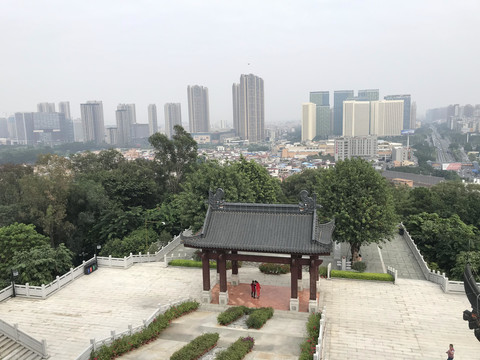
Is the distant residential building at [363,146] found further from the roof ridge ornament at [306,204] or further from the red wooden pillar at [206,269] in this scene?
the red wooden pillar at [206,269]

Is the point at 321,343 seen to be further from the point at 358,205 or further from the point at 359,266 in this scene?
the point at 358,205

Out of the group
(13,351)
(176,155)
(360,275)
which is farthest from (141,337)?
(176,155)

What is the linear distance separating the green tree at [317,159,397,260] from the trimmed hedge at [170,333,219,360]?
10359mm

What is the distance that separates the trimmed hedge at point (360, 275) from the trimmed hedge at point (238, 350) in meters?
7.98

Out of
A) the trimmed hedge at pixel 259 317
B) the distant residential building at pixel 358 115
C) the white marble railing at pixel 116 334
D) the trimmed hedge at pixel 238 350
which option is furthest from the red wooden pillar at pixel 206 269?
the distant residential building at pixel 358 115

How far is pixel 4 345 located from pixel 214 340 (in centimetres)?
756

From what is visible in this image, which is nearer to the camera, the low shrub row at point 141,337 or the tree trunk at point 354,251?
the low shrub row at point 141,337

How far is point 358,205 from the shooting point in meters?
21.6

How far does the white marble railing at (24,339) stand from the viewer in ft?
44.8

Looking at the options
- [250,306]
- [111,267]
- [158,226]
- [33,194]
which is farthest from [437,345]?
[33,194]

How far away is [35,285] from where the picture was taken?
19328 millimetres

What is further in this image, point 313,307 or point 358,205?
point 358,205

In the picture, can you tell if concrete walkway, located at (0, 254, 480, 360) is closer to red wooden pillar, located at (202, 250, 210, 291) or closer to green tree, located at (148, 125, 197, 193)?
red wooden pillar, located at (202, 250, 210, 291)

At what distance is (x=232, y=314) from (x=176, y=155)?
79.3ft
